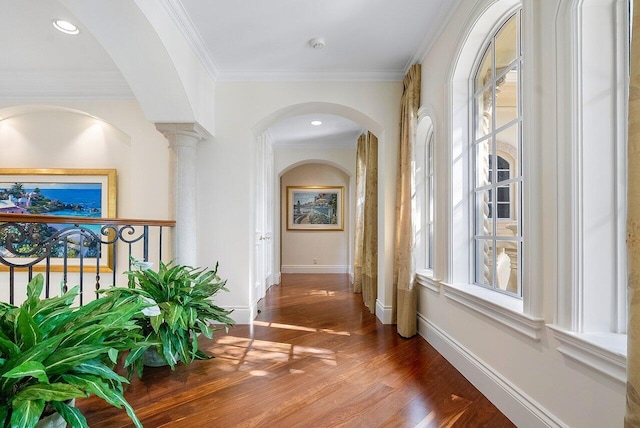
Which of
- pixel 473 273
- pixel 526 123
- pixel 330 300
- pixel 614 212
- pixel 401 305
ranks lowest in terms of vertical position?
pixel 330 300

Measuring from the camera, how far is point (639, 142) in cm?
90

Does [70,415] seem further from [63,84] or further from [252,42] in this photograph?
[63,84]

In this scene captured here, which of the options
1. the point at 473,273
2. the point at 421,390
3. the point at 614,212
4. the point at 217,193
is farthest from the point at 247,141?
Answer: the point at 614,212

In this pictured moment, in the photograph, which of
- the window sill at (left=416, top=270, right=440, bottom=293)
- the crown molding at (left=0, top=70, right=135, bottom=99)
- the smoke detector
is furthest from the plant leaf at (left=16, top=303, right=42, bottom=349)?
the crown molding at (left=0, top=70, right=135, bottom=99)

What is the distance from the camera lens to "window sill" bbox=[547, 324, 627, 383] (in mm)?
1141

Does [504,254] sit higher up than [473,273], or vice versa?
[504,254]

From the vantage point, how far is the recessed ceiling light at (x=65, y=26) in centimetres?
275

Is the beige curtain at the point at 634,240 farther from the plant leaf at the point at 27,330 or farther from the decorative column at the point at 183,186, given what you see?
the decorative column at the point at 183,186

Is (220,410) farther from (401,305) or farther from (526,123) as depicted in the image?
(526,123)

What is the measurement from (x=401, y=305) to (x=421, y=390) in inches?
42.5

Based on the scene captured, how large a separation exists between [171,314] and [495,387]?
2.00m

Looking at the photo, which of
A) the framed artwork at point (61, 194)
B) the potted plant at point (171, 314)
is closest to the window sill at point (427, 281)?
the potted plant at point (171, 314)

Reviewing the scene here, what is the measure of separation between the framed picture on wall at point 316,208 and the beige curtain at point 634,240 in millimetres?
6426

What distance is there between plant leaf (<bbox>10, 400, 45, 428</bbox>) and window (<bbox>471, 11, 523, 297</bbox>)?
224cm
